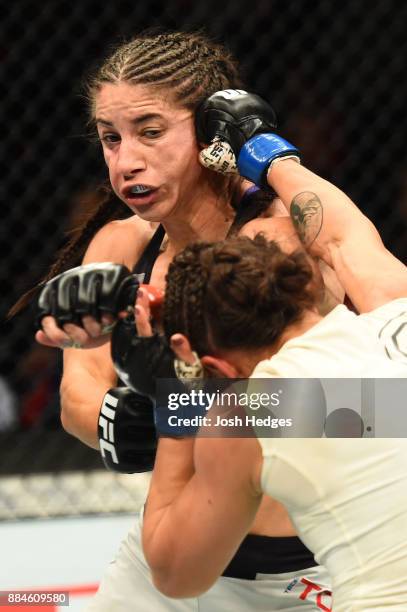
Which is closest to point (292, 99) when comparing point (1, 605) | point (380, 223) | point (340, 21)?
point (340, 21)

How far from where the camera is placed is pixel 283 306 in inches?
42.7

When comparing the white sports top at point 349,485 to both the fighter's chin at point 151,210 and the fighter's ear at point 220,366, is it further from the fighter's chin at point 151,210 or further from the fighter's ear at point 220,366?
the fighter's chin at point 151,210

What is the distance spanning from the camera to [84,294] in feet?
3.77

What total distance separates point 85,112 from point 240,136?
5.62ft

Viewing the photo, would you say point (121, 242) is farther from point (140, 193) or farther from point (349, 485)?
point (349, 485)

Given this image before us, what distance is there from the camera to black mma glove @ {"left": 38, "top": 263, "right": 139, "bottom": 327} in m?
1.15

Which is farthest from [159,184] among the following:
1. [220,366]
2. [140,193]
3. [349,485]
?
[349,485]

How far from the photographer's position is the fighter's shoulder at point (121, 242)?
1.68m

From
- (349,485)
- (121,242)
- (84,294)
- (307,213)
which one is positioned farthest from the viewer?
(121,242)

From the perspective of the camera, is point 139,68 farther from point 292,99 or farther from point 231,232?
point 292,99

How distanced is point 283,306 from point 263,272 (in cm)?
4

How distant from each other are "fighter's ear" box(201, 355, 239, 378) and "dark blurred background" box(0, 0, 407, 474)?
185cm

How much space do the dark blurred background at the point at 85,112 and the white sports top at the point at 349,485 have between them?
1.94 meters

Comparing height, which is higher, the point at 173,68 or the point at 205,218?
the point at 173,68
